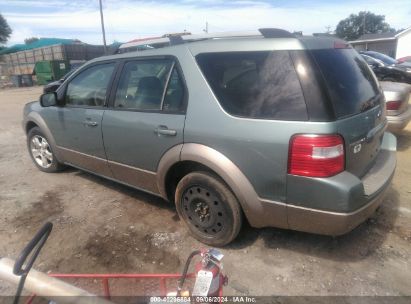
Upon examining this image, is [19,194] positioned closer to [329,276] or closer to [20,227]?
[20,227]

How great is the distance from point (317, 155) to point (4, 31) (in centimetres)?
7055

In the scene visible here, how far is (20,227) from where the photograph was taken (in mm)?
3750

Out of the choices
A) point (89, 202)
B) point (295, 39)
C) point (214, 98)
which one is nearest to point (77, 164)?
point (89, 202)

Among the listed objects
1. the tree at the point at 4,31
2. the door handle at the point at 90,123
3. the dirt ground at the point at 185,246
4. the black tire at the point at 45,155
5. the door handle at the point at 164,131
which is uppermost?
the tree at the point at 4,31

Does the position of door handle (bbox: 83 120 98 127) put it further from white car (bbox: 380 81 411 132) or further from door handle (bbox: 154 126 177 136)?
white car (bbox: 380 81 411 132)

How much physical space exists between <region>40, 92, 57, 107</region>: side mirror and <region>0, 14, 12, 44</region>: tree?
6631 centimetres

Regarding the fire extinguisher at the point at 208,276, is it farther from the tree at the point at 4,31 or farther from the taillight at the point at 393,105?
the tree at the point at 4,31

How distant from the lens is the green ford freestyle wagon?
245 centimetres

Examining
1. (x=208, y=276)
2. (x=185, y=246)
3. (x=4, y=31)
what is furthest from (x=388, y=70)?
(x=4, y=31)

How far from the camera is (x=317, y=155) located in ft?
7.85

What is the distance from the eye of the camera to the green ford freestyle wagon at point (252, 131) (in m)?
2.45

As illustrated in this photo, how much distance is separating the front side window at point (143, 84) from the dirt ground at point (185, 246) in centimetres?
125

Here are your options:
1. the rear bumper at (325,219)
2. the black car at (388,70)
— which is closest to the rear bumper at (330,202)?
the rear bumper at (325,219)

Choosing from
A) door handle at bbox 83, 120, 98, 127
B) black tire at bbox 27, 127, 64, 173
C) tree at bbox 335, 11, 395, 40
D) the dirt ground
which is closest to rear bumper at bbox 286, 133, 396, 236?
the dirt ground
